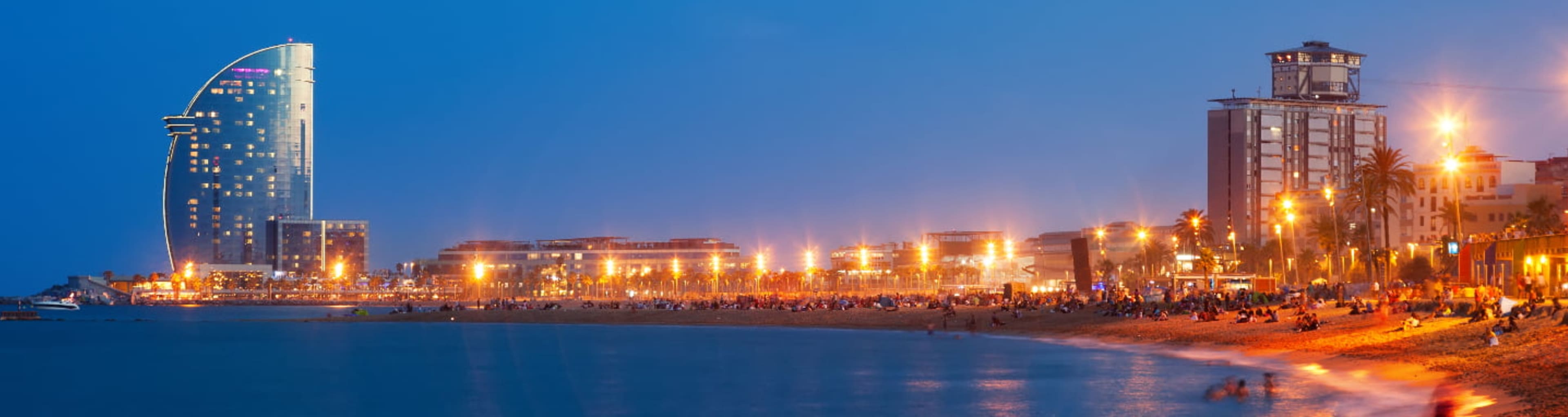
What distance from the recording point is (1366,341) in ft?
142

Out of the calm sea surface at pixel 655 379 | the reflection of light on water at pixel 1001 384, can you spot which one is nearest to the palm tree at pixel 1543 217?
the calm sea surface at pixel 655 379

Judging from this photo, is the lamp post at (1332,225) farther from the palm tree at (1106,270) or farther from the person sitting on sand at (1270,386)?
the person sitting on sand at (1270,386)

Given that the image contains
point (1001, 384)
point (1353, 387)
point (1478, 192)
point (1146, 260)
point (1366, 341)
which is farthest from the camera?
point (1146, 260)

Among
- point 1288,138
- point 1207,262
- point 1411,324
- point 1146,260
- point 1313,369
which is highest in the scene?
point 1288,138

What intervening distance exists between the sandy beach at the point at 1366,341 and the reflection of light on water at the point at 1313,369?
0.23ft

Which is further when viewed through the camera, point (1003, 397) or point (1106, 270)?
point (1106, 270)

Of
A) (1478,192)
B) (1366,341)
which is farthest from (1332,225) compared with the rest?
(1366,341)

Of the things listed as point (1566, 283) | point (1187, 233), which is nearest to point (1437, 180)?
point (1187, 233)

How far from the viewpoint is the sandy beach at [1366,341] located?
29750 millimetres

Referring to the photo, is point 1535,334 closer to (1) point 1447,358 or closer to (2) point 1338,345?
(1) point 1447,358

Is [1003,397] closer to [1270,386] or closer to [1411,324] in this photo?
[1270,386]

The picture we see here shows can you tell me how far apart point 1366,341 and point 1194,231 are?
8037cm

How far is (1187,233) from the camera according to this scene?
130875mm

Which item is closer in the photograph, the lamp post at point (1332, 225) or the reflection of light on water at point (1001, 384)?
the reflection of light on water at point (1001, 384)
